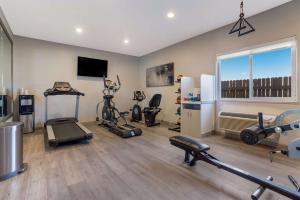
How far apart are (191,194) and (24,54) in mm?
5928

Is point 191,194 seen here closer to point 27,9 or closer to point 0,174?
point 0,174

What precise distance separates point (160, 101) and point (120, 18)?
3.30m

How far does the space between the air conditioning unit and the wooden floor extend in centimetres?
34

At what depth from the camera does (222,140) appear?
388 cm

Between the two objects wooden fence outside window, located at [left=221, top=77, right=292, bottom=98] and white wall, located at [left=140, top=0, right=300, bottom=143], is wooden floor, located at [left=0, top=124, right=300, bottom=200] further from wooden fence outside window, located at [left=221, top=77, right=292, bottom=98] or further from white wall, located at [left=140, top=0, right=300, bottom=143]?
wooden fence outside window, located at [left=221, top=77, right=292, bottom=98]

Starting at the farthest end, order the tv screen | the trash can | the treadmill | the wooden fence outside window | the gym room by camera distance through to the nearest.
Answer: the tv screen < the treadmill < the wooden fence outside window < the trash can < the gym room

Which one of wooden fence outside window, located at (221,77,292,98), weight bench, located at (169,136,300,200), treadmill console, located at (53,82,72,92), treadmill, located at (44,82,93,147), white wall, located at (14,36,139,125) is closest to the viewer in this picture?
weight bench, located at (169,136,300,200)

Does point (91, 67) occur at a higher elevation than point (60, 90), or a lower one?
higher

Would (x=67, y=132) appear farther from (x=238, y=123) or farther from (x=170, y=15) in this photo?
(x=238, y=123)

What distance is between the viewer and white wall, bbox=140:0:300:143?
315cm

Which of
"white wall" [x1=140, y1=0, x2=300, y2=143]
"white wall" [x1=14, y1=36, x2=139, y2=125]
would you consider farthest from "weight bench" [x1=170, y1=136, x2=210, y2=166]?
"white wall" [x1=14, y1=36, x2=139, y2=125]

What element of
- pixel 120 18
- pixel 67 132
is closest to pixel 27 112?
pixel 67 132

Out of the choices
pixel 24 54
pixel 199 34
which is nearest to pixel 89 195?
pixel 199 34

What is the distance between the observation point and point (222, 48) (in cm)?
418
